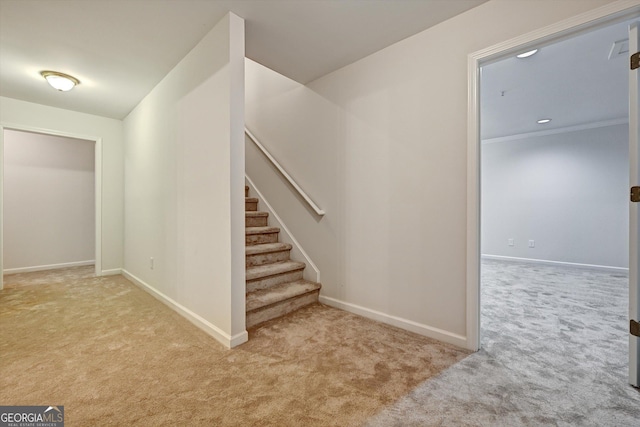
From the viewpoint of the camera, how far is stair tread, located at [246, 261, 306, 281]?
261 centimetres

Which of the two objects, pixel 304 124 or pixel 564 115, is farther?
pixel 564 115

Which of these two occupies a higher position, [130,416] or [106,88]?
[106,88]

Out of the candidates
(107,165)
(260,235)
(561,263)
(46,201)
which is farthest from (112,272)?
(561,263)

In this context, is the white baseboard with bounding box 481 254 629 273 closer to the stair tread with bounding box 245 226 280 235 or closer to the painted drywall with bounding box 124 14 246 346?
the stair tread with bounding box 245 226 280 235

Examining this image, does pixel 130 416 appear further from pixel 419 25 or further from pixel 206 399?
pixel 419 25

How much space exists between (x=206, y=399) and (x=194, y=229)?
1.36 metres

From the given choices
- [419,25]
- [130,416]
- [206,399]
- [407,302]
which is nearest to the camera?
[130,416]

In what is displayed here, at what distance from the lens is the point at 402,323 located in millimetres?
2289

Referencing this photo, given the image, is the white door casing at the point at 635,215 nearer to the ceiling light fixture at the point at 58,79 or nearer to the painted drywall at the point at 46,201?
the ceiling light fixture at the point at 58,79

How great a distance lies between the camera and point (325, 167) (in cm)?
289

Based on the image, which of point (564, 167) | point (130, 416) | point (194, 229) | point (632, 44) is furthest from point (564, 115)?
point (130, 416)

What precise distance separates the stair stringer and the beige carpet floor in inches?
17.9

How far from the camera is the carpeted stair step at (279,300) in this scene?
92.8 inches

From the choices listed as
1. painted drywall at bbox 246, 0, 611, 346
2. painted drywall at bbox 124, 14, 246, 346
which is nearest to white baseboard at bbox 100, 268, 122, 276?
painted drywall at bbox 124, 14, 246, 346
